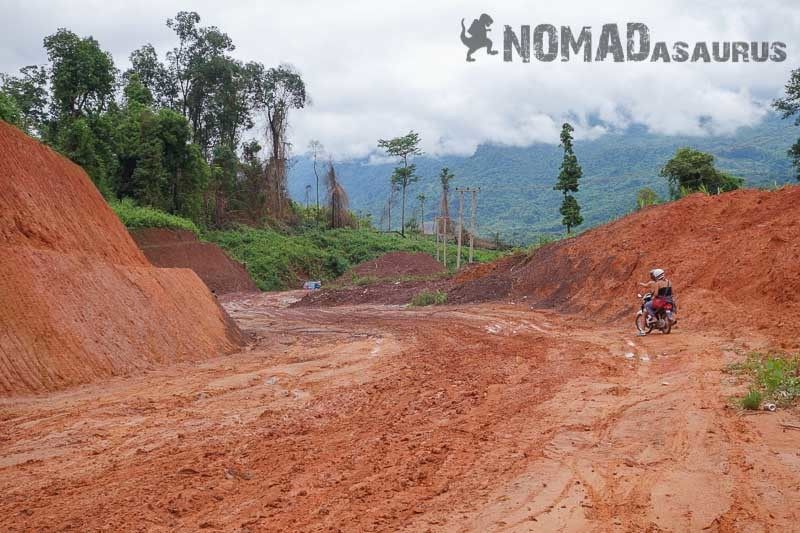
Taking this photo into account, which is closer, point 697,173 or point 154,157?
point 697,173

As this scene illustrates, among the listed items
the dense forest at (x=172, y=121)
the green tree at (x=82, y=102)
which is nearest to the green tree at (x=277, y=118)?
the dense forest at (x=172, y=121)

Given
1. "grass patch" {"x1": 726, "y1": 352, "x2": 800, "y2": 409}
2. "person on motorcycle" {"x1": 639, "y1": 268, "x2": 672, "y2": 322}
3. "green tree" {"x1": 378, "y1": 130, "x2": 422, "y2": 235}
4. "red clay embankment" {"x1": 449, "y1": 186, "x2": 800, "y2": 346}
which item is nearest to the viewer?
"grass patch" {"x1": 726, "y1": 352, "x2": 800, "y2": 409}

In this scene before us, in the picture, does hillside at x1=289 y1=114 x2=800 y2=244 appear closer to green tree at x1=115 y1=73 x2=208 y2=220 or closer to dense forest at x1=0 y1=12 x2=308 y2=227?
dense forest at x1=0 y1=12 x2=308 y2=227

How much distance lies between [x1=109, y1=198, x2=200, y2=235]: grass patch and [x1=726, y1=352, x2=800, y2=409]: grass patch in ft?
106

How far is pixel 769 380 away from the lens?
738cm

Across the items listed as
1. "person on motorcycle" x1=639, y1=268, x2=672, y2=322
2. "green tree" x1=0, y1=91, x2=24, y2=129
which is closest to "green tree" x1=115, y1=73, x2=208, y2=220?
"green tree" x1=0, y1=91, x2=24, y2=129

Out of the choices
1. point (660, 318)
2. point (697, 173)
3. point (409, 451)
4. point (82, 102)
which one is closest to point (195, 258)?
point (82, 102)

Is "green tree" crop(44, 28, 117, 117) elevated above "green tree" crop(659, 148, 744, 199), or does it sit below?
above

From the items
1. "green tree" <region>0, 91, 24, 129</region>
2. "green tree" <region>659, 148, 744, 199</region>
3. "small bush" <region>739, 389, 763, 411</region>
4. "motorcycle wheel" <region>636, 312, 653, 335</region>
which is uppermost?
"green tree" <region>0, 91, 24, 129</region>

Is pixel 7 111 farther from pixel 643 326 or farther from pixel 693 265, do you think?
pixel 693 265

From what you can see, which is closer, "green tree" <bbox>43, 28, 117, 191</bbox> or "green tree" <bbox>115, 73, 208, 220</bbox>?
"green tree" <bbox>43, 28, 117, 191</bbox>

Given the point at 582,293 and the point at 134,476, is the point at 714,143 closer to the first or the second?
the point at 582,293

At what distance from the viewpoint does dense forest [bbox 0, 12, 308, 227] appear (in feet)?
116

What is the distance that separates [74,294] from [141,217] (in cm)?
2622
